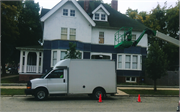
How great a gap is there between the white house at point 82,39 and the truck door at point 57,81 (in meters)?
9.81

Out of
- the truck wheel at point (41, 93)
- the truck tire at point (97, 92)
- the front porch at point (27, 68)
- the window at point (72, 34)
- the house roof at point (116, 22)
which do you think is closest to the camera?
the truck wheel at point (41, 93)

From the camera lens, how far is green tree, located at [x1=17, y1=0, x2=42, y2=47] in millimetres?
34009

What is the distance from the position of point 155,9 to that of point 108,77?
104 ft

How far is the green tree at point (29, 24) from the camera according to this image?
34009 mm

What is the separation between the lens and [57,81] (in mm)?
12016

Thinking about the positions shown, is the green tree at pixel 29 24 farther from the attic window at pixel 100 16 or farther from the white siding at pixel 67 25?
the attic window at pixel 100 16

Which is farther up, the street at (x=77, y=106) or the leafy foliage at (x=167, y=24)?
the leafy foliage at (x=167, y=24)

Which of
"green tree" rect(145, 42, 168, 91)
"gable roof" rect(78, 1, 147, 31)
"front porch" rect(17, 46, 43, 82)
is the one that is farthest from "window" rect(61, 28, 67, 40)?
"green tree" rect(145, 42, 168, 91)

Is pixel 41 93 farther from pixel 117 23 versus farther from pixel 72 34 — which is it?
pixel 117 23

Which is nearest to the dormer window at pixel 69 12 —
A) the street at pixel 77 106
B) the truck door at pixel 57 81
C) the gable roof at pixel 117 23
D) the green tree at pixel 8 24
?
the gable roof at pixel 117 23

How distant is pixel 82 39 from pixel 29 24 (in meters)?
15.0

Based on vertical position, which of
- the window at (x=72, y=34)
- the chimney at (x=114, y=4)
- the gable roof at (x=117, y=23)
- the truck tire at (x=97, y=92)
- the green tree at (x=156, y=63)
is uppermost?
the chimney at (x=114, y=4)

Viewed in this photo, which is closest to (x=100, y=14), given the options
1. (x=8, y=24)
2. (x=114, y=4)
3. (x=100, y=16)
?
(x=100, y=16)

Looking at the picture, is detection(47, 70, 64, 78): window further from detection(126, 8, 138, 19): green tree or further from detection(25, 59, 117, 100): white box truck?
detection(126, 8, 138, 19): green tree
